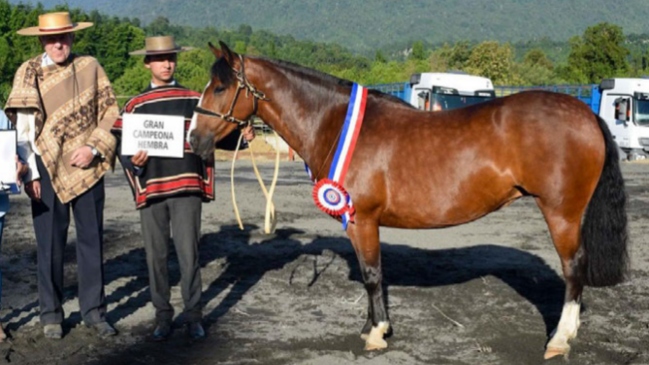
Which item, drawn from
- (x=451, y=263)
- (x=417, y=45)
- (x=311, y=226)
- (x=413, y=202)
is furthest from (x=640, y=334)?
(x=417, y=45)

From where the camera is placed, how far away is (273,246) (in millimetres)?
10250

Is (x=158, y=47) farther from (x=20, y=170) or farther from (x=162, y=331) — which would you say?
(x=162, y=331)

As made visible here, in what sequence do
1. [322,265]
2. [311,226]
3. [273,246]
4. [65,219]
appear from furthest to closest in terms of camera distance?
[311,226]
[273,246]
[322,265]
[65,219]

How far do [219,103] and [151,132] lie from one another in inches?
21.1

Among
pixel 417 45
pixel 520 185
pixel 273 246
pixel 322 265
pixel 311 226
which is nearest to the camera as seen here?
pixel 520 185

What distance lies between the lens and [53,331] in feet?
20.9

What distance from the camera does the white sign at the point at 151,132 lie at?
20.4 feet

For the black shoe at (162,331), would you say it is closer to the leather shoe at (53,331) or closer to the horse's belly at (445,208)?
the leather shoe at (53,331)

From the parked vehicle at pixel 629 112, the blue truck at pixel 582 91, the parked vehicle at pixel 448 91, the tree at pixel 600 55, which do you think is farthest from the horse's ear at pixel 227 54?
the tree at pixel 600 55

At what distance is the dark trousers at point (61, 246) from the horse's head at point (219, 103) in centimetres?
94

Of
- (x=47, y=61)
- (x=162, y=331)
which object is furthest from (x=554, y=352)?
(x=47, y=61)

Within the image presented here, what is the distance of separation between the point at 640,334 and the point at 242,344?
2.99 m

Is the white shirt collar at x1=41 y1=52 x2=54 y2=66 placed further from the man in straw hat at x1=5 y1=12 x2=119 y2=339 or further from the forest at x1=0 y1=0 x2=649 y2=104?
the forest at x1=0 y1=0 x2=649 y2=104

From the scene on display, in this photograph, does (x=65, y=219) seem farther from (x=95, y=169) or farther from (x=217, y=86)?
(x=217, y=86)
